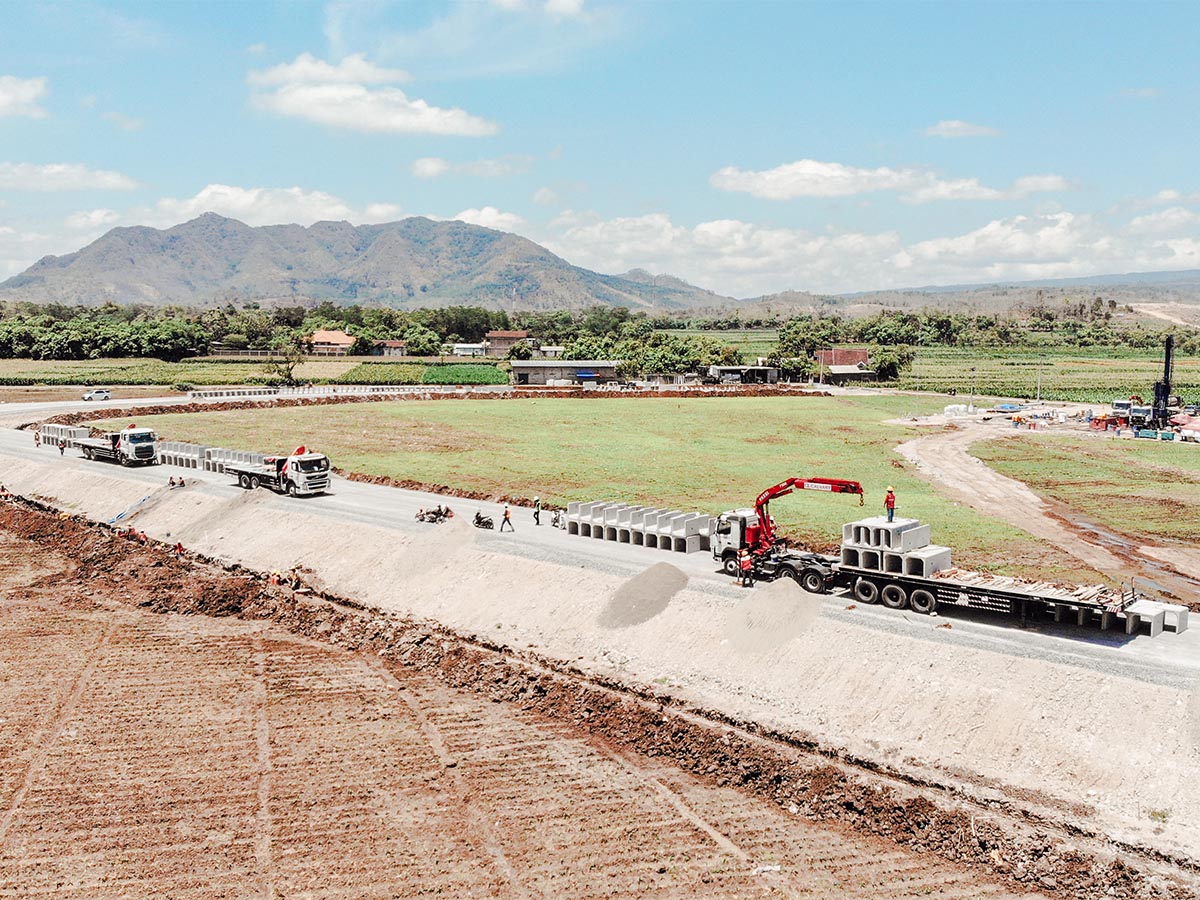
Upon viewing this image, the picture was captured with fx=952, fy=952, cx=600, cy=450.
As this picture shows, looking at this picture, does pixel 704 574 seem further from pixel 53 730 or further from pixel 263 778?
pixel 53 730

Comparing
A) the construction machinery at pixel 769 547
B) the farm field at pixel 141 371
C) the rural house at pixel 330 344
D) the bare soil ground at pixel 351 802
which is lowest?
the bare soil ground at pixel 351 802

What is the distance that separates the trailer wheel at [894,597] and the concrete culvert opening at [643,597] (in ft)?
22.1

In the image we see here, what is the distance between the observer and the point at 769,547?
3309 cm

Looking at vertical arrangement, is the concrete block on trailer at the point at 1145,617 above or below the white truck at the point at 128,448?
below

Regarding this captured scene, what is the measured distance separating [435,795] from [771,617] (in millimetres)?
12079

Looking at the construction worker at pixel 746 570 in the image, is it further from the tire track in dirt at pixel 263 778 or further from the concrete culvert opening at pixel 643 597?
the tire track in dirt at pixel 263 778

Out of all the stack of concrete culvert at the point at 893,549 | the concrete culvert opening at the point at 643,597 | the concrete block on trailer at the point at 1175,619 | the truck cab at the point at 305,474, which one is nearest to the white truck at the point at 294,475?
the truck cab at the point at 305,474

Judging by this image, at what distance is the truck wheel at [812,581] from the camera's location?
3120 centimetres

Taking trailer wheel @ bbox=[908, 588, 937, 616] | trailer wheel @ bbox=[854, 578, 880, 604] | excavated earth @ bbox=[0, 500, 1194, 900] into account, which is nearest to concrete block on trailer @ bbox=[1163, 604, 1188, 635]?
trailer wheel @ bbox=[908, 588, 937, 616]

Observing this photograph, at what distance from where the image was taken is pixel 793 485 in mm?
32625

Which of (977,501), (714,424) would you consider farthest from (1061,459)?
(714,424)

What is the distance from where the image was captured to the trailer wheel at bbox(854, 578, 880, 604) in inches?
1183

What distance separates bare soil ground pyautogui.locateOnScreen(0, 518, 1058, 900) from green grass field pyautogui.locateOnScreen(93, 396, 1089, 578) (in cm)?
1981

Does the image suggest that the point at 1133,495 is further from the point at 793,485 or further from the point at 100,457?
the point at 100,457
